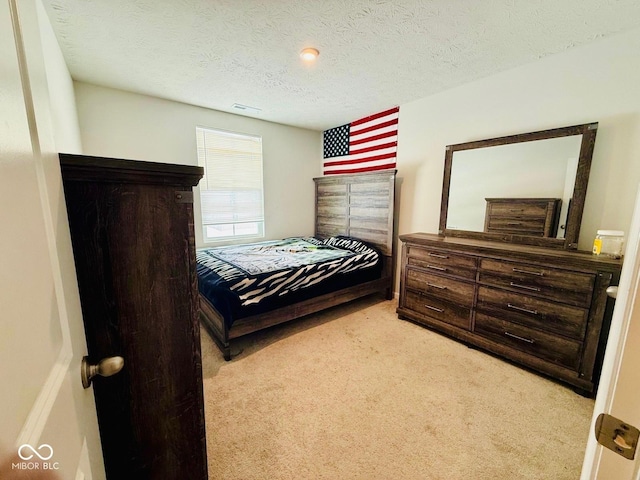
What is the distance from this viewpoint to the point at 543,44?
79.4 inches

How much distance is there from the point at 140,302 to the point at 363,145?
373 centimetres

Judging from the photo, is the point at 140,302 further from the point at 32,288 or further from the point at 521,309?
the point at 521,309

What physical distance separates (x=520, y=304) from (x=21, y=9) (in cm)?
286

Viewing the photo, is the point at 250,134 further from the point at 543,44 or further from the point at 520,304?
the point at 520,304

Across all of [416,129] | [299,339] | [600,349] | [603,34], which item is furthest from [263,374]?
[603,34]

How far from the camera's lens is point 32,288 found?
1.22 feet

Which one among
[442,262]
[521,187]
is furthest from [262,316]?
[521,187]

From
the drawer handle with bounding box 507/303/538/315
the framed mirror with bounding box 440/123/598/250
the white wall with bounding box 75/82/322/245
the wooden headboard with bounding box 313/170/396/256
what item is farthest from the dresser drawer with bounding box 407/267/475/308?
the white wall with bounding box 75/82/322/245

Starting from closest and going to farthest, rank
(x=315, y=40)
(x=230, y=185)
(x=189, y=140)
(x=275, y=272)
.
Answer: (x=315, y=40), (x=275, y=272), (x=189, y=140), (x=230, y=185)

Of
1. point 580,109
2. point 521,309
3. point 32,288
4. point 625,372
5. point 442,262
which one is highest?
point 580,109

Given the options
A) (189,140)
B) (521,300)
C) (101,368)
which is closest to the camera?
(101,368)

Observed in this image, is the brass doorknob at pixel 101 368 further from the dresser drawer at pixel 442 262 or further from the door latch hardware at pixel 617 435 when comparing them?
the dresser drawer at pixel 442 262

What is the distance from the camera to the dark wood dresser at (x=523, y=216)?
88.7 inches

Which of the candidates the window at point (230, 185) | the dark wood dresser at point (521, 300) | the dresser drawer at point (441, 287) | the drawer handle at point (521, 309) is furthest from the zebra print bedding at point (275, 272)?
the drawer handle at point (521, 309)
